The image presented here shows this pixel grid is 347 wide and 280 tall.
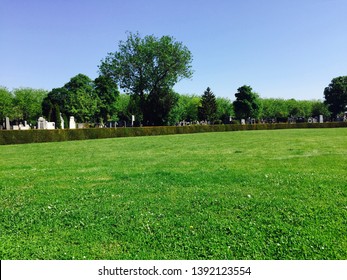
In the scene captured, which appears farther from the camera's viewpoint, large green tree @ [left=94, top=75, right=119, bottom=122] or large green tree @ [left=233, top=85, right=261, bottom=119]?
large green tree @ [left=233, top=85, right=261, bottom=119]

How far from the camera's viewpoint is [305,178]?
23.7 feet

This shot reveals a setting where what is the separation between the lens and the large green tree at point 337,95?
84.4 metres

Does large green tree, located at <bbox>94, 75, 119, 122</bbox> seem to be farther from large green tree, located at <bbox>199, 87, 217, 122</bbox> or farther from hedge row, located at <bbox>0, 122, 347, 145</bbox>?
hedge row, located at <bbox>0, 122, 347, 145</bbox>

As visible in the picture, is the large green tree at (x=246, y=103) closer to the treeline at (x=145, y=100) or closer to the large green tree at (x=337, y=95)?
the treeline at (x=145, y=100)

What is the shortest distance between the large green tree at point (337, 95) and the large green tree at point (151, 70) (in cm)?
5472

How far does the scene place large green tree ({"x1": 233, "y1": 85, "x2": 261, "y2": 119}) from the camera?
8138cm

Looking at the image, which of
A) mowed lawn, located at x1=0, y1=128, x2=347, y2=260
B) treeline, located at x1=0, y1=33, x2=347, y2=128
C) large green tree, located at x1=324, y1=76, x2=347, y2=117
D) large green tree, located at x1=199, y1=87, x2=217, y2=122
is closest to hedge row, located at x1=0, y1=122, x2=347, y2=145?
treeline, located at x1=0, y1=33, x2=347, y2=128

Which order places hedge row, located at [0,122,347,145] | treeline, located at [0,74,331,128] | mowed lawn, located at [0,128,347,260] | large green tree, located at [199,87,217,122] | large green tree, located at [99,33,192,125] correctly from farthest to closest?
large green tree, located at [199,87,217,122] → treeline, located at [0,74,331,128] → large green tree, located at [99,33,192,125] → hedge row, located at [0,122,347,145] → mowed lawn, located at [0,128,347,260]

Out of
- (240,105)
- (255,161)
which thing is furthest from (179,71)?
(255,161)

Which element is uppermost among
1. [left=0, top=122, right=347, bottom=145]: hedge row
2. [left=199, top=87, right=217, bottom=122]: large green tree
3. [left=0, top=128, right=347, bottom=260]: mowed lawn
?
[left=199, top=87, right=217, bottom=122]: large green tree

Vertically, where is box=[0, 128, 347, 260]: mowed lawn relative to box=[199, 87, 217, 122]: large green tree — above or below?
below

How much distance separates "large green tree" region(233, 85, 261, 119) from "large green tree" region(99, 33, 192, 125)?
3198 centimetres

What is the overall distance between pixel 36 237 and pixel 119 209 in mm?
1473

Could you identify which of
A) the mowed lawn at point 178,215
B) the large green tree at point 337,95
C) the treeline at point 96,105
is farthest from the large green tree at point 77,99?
the large green tree at point 337,95
